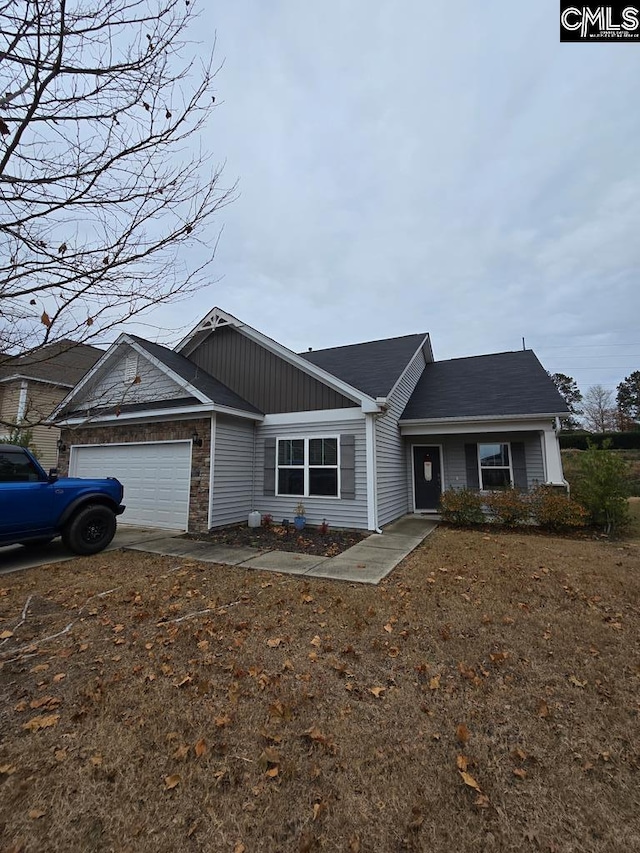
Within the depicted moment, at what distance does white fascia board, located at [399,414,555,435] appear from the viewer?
10141 millimetres

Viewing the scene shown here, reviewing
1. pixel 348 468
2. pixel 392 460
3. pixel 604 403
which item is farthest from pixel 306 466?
pixel 604 403

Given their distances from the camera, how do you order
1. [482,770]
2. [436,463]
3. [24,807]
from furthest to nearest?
[436,463] < [482,770] < [24,807]

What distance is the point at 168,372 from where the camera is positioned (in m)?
9.93

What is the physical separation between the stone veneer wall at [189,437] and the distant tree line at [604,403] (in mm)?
37966

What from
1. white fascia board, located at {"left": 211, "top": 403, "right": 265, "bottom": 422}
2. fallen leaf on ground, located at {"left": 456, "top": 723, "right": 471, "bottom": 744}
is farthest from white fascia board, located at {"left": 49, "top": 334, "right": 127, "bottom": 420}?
fallen leaf on ground, located at {"left": 456, "top": 723, "right": 471, "bottom": 744}

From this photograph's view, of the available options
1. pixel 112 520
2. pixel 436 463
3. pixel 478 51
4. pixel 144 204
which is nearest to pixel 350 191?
pixel 478 51

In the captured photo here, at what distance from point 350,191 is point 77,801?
1061 centimetres

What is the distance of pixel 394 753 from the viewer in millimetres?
2326

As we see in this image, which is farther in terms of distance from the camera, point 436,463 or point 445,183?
point 436,463

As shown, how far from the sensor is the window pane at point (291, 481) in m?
9.95

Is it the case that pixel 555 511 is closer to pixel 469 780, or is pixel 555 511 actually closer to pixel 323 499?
pixel 323 499

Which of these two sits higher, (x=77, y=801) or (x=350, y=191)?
(x=350, y=191)

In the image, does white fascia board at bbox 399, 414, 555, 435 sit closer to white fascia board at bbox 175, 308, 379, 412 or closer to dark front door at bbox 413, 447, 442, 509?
dark front door at bbox 413, 447, 442, 509

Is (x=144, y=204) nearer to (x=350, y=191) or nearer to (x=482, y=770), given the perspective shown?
(x=482, y=770)
